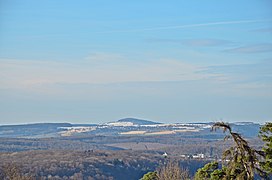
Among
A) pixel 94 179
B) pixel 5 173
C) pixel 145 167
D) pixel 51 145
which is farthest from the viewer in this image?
pixel 51 145

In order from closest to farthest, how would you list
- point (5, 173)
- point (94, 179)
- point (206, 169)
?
point (206, 169) → point (5, 173) → point (94, 179)

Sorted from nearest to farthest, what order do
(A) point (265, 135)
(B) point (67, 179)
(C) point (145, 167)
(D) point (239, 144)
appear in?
(D) point (239, 144) < (A) point (265, 135) < (B) point (67, 179) < (C) point (145, 167)

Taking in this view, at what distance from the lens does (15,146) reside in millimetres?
175125

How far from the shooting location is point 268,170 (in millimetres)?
20938

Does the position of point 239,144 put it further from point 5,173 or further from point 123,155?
point 123,155

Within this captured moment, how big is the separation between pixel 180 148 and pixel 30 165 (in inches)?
2948

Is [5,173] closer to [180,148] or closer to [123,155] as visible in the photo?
[123,155]

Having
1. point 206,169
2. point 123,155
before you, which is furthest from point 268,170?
point 123,155

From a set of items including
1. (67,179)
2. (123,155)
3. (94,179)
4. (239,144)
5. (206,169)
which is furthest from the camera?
(123,155)

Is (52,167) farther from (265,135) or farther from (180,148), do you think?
(265,135)

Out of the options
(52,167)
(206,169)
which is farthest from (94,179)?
(206,169)

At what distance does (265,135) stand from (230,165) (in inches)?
203

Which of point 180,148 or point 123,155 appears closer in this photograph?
point 123,155

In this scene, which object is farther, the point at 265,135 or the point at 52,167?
the point at 52,167
